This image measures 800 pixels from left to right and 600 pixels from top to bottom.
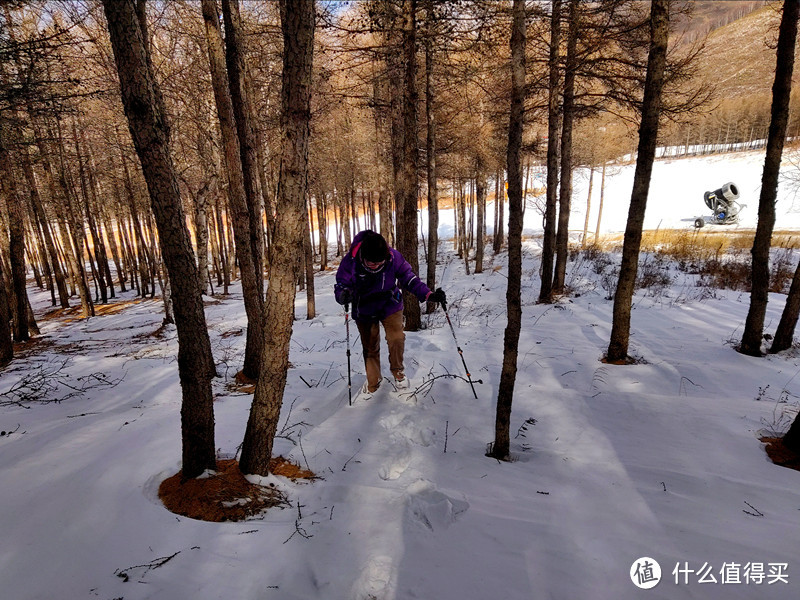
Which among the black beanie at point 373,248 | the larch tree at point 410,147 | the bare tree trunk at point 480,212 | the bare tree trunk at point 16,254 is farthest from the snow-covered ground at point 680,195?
the black beanie at point 373,248

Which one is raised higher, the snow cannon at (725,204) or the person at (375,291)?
the snow cannon at (725,204)

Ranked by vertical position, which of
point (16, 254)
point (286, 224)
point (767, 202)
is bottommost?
point (16, 254)

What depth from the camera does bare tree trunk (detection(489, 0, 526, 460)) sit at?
11.0ft

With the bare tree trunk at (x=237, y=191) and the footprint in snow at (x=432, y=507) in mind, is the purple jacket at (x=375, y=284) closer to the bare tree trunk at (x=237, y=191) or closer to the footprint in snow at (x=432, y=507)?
the bare tree trunk at (x=237, y=191)

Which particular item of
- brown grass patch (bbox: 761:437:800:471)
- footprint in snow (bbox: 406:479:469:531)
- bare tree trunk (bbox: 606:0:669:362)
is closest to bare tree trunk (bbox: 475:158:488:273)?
bare tree trunk (bbox: 606:0:669:362)

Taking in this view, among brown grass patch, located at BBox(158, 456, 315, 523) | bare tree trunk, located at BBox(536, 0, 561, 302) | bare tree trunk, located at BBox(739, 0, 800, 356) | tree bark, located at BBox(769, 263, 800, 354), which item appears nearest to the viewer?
brown grass patch, located at BBox(158, 456, 315, 523)

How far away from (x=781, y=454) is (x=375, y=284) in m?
4.26

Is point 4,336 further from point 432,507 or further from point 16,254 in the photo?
point 432,507

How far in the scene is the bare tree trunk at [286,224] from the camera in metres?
2.26

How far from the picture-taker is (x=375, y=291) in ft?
15.5

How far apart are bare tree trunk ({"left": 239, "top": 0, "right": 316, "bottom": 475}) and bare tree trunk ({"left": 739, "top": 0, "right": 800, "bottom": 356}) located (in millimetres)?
7260

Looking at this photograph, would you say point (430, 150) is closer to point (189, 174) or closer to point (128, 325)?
point (128, 325)

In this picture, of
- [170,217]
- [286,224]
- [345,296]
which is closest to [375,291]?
[345,296]

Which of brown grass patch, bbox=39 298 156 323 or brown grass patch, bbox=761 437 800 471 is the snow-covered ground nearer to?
brown grass patch, bbox=39 298 156 323
